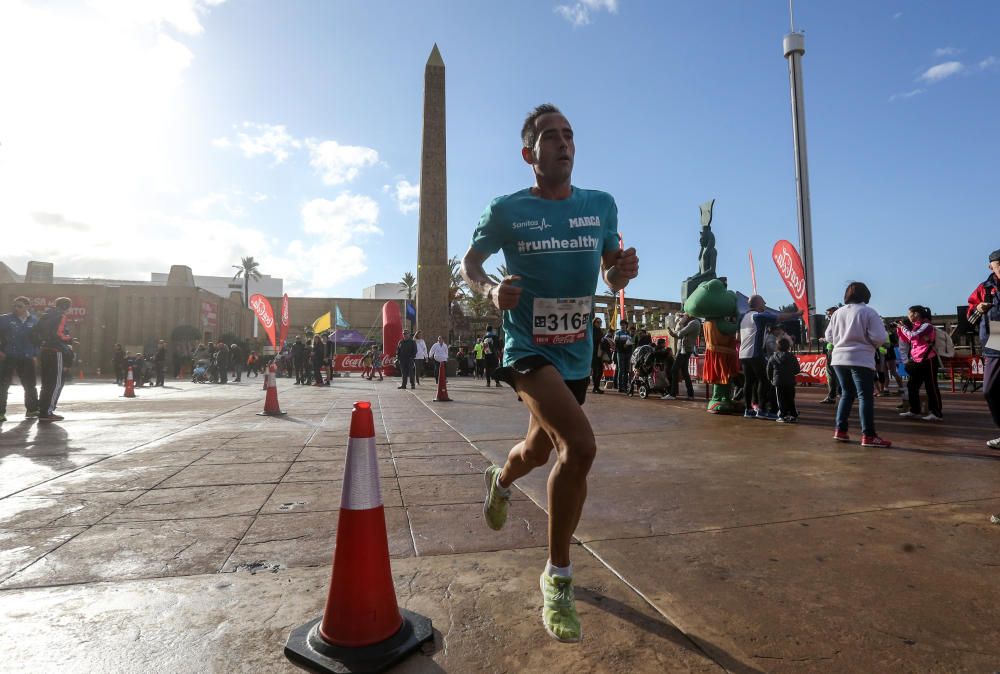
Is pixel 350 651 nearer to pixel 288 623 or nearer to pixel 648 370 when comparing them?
pixel 288 623

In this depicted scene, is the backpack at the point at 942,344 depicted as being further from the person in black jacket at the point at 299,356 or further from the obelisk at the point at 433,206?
the obelisk at the point at 433,206

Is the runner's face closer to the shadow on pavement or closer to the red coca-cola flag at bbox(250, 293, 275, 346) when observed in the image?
the shadow on pavement

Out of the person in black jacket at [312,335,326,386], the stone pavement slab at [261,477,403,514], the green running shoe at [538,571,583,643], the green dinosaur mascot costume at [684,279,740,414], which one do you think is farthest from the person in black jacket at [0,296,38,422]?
the person in black jacket at [312,335,326,386]

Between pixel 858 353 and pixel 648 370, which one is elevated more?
pixel 858 353

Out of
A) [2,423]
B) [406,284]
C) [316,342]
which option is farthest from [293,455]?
[406,284]

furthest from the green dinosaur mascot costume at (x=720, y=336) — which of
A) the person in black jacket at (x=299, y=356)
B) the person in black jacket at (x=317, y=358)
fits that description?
the person in black jacket at (x=299, y=356)

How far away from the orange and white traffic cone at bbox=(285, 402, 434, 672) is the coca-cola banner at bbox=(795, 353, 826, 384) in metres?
13.7

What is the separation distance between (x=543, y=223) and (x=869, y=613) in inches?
71.6

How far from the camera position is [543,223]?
233 centimetres

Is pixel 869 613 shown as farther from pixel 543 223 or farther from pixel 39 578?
pixel 39 578

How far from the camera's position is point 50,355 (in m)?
7.77

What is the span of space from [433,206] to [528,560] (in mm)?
25831

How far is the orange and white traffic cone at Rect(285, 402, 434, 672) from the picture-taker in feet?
5.31

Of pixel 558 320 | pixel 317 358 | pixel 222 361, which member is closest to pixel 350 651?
pixel 558 320
